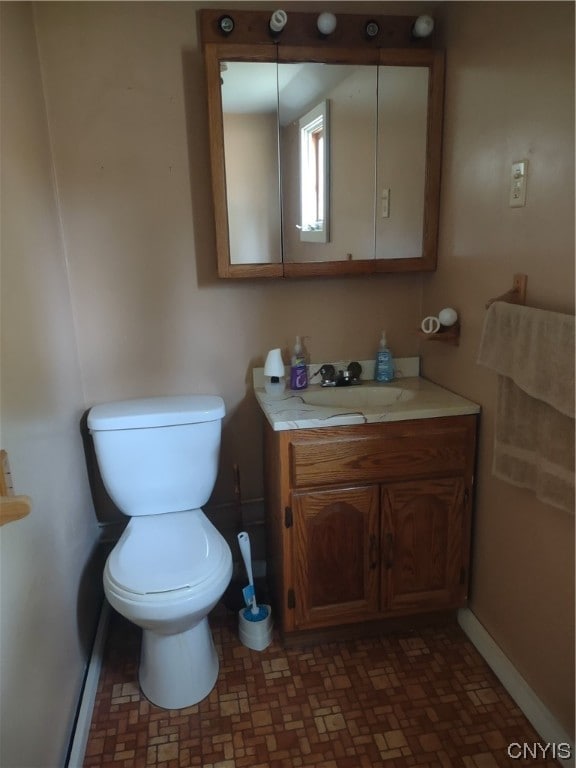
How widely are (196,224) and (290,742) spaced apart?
1.69 metres

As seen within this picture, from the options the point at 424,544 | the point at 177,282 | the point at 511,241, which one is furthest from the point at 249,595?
the point at 511,241

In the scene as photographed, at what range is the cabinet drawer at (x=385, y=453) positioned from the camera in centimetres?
170

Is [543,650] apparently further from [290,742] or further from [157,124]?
[157,124]

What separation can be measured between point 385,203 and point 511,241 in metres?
0.57

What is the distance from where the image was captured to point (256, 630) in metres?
1.89

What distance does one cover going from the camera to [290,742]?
1.55m

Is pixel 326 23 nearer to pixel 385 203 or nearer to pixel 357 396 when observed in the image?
pixel 385 203

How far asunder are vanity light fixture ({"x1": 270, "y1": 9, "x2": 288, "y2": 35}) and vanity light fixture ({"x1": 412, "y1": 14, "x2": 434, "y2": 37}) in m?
0.45

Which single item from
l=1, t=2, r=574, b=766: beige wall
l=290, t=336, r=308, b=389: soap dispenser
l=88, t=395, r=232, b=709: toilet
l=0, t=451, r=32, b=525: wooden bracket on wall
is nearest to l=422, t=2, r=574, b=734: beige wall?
l=1, t=2, r=574, b=766: beige wall

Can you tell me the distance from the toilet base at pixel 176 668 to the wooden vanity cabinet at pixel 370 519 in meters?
0.31

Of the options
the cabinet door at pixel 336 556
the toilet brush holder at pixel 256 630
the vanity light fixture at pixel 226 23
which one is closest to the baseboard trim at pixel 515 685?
the cabinet door at pixel 336 556

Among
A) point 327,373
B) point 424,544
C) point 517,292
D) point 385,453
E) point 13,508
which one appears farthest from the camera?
point 327,373

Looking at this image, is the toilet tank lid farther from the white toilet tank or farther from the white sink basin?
the white sink basin

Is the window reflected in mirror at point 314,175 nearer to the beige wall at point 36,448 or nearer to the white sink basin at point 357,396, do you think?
the white sink basin at point 357,396
